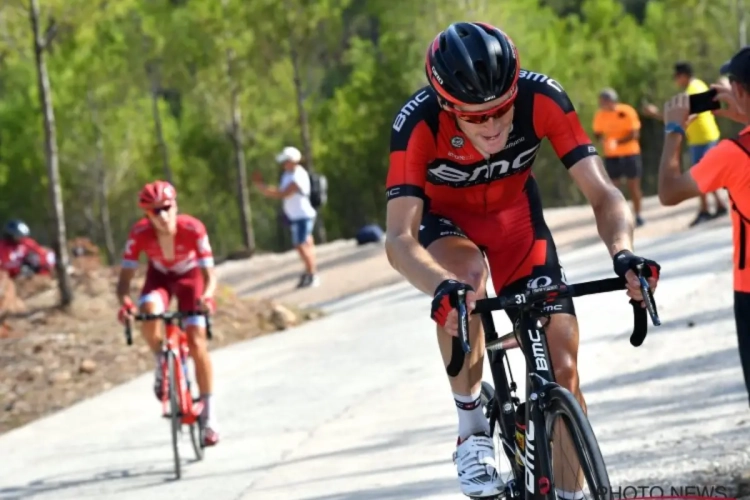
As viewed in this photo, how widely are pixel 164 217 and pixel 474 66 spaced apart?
5.11m

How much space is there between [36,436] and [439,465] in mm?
4670

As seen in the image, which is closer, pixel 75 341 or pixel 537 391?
pixel 537 391

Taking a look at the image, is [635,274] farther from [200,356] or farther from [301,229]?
[301,229]

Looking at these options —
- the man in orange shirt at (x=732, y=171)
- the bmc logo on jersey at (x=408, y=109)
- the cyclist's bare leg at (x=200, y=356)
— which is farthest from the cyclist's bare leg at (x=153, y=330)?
the man in orange shirt at (x=732, y=171)

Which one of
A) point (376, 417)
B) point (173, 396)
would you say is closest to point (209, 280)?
point (173, 396)

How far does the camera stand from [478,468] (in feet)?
15.9

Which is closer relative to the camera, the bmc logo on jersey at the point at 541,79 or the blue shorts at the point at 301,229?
the bmc logo on jersey at the point at 541,79

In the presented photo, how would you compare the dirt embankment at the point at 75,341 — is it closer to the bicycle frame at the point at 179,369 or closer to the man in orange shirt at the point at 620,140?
the bicycle frame at the point at 179,369

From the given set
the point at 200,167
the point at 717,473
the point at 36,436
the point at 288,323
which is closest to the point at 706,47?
the point at 200,167

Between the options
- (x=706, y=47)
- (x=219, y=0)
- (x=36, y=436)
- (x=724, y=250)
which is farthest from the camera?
(x=706, y=47)

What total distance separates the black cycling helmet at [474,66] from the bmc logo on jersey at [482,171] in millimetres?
545

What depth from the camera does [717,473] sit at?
19.4 feet

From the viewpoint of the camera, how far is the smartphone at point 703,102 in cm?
529

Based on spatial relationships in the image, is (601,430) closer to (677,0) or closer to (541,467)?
(541,467)
